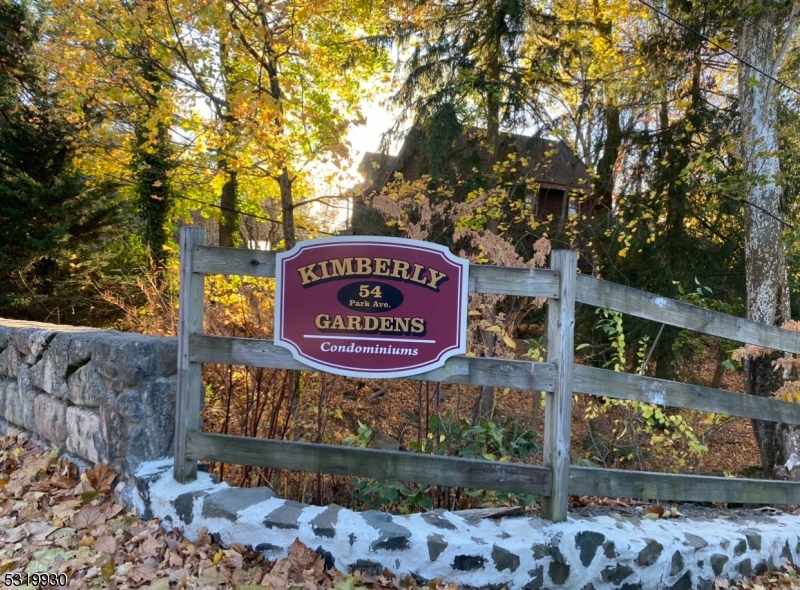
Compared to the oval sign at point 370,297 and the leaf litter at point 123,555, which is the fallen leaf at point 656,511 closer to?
the leaf litter at point 123,555

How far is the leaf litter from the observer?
8.00 ft

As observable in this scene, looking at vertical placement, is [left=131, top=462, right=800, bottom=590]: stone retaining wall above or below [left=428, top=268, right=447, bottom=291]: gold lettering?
below

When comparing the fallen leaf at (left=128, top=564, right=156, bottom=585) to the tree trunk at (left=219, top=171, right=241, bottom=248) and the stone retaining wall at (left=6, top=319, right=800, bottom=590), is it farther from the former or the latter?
the tree trunk at (left=219, top=171, right=241, bottom=248)

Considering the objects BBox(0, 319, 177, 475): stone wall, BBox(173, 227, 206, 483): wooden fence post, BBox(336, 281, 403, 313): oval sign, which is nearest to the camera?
BBox(336, 281, 403, 313): oval sign

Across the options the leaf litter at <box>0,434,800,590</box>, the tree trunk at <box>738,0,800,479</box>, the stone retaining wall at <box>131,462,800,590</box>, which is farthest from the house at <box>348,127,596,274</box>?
the stone retaining wall at <box>131,462,800,590</box>

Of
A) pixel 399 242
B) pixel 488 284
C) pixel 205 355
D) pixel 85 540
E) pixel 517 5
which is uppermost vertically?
pixel 517 5

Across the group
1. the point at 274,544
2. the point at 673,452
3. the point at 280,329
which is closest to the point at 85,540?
the point at 274,544

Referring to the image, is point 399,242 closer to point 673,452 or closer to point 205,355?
point 205,355

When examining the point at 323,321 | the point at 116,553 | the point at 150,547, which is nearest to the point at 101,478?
the point at 116,553

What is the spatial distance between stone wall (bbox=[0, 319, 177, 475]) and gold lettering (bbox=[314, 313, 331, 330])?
104 cm

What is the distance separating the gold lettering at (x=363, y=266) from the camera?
2.75m

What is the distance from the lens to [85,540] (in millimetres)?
2729

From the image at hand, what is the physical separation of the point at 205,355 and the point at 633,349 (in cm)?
897

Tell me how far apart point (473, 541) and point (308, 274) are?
5.28ft
